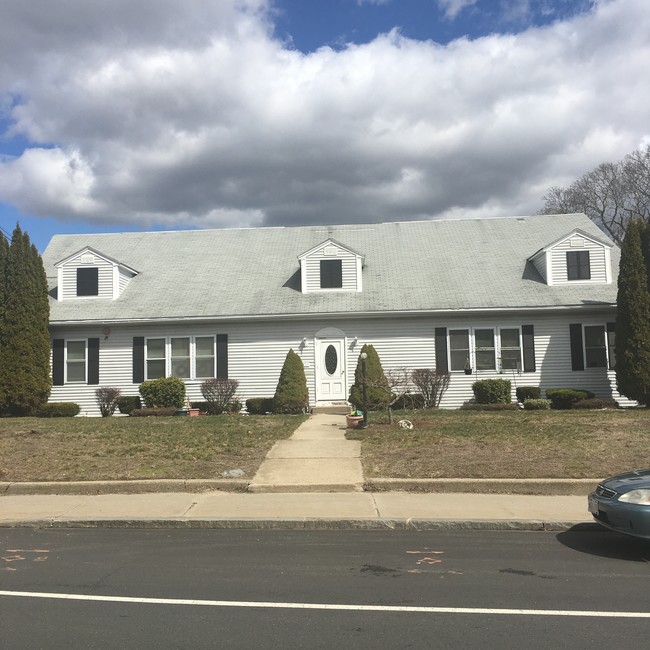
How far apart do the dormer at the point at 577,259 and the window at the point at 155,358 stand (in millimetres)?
13092

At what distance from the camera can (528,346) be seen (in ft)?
66.5

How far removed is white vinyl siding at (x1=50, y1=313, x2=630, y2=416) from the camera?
2022cm

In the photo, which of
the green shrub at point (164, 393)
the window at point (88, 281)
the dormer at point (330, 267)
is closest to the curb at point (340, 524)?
the green shrub at point (164, 393)

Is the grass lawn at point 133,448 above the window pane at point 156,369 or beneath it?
beneath

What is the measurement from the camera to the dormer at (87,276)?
2198cm

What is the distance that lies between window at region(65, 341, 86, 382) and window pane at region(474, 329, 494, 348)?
42.5 ft

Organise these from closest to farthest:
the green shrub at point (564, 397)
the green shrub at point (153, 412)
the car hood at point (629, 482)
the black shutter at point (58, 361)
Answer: the car hood at point (629, 482)
the green shrub at point (564, 397)
the green shrub at point (153, 412)
the black shutter at point (58, 361)

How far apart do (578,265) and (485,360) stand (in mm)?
4673

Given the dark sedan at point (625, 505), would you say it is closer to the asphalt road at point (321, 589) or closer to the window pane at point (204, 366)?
the asphalt road at point (321, 589)

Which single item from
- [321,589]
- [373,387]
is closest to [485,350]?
[373,387]

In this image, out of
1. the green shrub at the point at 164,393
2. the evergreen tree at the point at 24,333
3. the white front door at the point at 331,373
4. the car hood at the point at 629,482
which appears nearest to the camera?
Result: the car hood at the point at 629,482

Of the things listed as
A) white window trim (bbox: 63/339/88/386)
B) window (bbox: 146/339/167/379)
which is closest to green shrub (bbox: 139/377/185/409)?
window (bbox: 146/339/167/379)

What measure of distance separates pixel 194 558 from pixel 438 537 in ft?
9.49

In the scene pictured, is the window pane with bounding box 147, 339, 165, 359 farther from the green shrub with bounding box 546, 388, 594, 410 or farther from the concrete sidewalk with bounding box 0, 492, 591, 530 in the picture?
the green shrub with bounding box 546, 388, 594, 410
